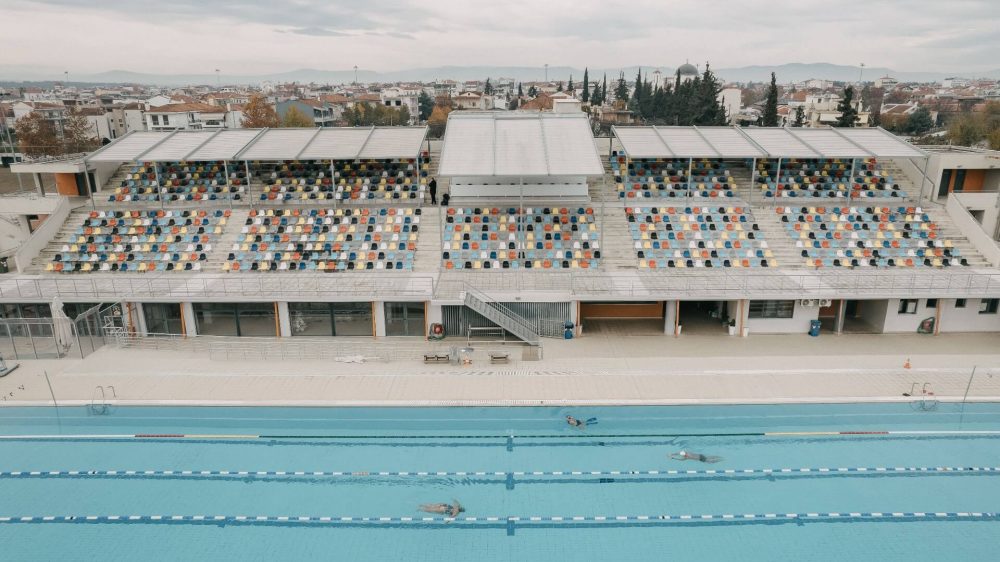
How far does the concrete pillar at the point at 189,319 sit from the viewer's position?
86.8ft

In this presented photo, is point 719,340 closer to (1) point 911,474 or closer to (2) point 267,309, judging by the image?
(1) point 911,474

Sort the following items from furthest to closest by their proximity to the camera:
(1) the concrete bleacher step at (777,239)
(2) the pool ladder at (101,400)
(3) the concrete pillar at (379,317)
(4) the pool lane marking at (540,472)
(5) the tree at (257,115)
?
(5) the tree at (257,115) < (1) the concrete bleacher step at (777,239) < (3) the concrete pillar at (379,317) < (2) the pool ladder at (101,400) < (4) the pool lane marking at (540,472)

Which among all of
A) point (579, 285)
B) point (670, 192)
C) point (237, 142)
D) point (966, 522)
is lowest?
point (966, 522)

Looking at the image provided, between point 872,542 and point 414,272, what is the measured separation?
20.1 meters

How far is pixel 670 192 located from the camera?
3378 centimetres

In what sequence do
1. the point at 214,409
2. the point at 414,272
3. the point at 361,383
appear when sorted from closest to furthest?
1. the point at 214,409
2. the point at 361,383
3. the point at 414,272

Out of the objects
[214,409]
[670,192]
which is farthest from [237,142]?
[670,192]

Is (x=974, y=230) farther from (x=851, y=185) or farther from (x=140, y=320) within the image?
(x=140, y=320)

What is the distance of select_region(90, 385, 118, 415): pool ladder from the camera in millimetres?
20906

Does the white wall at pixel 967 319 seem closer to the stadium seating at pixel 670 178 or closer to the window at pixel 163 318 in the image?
the stadium seating at pixel 670 178

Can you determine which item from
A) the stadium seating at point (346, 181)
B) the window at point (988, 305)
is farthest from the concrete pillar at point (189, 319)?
the window at point (988, 305)

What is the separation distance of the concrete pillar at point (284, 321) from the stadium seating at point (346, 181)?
27.7 feet

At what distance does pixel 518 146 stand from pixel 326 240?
10786 mm

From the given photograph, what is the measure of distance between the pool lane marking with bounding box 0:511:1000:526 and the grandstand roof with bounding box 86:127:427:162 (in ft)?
66.8
